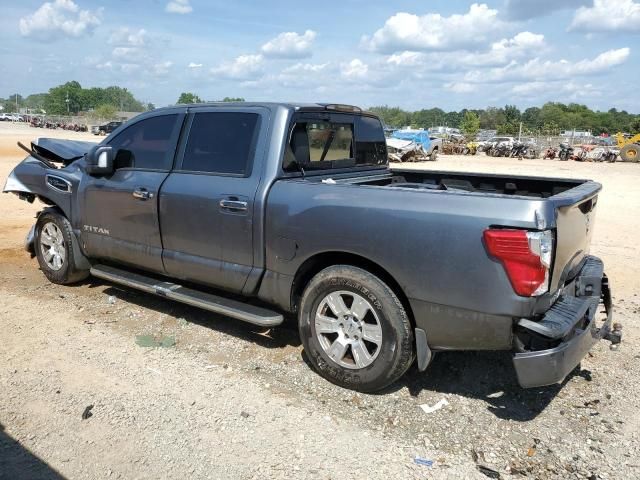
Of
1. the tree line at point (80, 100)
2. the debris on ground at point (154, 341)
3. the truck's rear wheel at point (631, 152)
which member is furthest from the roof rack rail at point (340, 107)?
the tree line at point (80, 100)

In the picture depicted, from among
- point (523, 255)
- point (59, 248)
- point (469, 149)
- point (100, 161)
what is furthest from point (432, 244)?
point (469, 149)

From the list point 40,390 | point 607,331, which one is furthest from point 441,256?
point 40,390

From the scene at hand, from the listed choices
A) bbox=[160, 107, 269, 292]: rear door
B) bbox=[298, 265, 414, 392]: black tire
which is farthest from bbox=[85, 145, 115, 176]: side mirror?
bbox=[298, 265, 414, 392]: black tire

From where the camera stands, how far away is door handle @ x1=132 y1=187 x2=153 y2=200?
472 cm

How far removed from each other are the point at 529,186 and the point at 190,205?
2892 mm

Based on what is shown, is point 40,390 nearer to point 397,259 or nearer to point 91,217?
point 91,217

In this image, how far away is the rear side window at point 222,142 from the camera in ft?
14.0

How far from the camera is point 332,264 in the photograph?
386cm

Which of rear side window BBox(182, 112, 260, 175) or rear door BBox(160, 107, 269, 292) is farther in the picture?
rear side window BBox(182, 112, 260, 175)

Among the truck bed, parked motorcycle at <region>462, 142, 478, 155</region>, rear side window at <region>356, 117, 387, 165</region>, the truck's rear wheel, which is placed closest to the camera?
the truck bed

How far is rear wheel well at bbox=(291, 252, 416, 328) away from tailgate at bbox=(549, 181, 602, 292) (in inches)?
36.0

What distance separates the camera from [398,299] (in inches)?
139

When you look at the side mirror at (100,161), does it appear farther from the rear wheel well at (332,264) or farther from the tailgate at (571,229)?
the tailgate at (571,229)

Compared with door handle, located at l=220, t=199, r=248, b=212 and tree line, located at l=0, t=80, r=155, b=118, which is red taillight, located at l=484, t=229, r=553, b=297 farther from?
tree line, located at l=0, t=80, r=155, b=118
